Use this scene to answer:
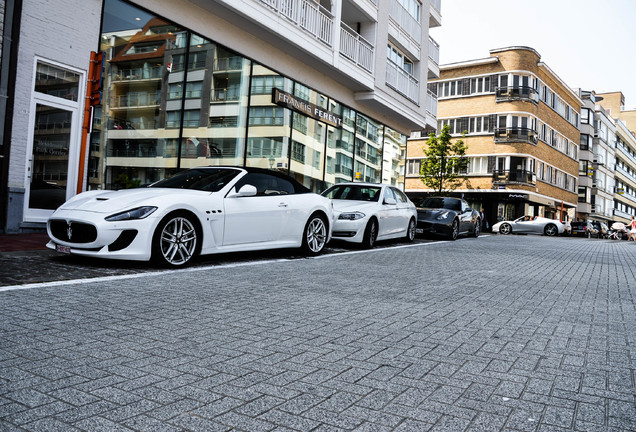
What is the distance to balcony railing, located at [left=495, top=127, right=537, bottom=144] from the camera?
45.9 metres

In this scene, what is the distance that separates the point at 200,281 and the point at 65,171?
19.6 feet

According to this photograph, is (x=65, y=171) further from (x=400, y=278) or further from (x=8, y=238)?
(x=400, y=278)

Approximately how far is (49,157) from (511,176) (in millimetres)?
41289

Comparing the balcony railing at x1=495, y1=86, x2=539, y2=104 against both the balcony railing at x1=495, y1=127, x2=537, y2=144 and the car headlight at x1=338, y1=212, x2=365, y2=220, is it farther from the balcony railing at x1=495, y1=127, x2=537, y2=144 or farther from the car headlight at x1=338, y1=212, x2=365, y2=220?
the car headlight at x1=338, y1=212, x2=365, y2=220

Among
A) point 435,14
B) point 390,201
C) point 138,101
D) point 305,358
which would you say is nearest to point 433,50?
point 435,14

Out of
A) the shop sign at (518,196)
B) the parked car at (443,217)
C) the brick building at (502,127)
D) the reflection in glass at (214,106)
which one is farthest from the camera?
the brick building at (502,127)

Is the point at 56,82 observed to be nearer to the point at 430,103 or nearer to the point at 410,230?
the point at 410,230

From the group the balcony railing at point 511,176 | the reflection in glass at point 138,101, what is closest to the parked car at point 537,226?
the balcony railing at point 511,176

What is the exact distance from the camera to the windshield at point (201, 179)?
25.8 ft

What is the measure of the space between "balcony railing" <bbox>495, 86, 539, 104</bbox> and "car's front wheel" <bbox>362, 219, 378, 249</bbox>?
1516 inches

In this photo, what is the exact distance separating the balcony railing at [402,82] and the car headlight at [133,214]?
16.3m

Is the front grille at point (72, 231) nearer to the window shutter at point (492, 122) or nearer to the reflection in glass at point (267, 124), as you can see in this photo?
the reflection in glass at point (267, 124)

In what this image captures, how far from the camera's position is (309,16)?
1589 centimetres

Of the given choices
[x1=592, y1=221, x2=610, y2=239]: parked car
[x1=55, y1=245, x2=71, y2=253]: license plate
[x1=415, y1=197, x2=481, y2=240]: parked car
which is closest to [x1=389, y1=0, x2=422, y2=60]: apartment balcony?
[x1=415, y1=197, x2=481, y2=240]: parked car
